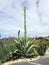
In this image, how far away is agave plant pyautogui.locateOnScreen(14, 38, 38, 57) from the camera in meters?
18.1

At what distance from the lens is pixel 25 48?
60.2 ft

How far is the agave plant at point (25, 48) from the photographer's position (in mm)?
18145

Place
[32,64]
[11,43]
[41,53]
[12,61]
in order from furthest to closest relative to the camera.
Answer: [41,53] < [11,43] < [12,61] < [32,64]

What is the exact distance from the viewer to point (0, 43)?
1612 cm

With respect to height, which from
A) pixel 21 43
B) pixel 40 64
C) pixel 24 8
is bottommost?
pixel 40 64

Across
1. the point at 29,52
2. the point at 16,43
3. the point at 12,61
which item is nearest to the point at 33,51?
the point at 29,52

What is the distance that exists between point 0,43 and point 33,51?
3.89 metres

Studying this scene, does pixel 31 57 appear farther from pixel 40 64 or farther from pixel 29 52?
pixel 40 64

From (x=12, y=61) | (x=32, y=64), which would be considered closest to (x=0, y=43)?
(x=12, y=61)

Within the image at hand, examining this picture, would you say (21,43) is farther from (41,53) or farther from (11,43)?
(41,53)

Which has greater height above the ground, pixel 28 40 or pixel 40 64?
pixel 28 40

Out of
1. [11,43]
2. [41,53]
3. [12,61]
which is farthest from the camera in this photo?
[41,53]

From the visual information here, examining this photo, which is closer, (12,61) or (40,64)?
(40,64)

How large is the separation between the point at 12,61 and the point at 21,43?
9.12ft
